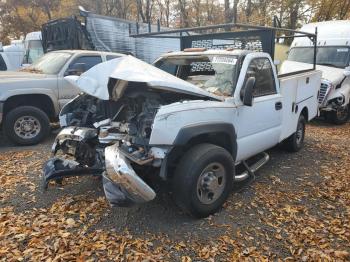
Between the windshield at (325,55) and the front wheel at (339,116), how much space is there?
4.43ft

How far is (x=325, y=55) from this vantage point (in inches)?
417

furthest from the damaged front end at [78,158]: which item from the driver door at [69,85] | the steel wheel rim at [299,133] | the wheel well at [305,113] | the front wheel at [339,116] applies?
the front wheel at [339,116]

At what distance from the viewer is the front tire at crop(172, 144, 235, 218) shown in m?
3.59

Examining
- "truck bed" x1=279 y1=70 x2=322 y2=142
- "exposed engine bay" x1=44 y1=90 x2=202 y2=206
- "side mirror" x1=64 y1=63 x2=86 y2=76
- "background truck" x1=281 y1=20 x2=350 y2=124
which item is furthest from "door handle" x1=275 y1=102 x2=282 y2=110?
"background truck" x1=281 y1=20 x2=350 y2=124

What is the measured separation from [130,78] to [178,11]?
33742 mm

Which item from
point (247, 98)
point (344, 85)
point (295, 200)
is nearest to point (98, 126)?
point (247, 98)

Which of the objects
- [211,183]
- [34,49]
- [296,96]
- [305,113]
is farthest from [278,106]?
[34,49]

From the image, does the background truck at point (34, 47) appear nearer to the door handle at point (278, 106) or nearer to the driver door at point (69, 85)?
the driver door at point (69, 85)

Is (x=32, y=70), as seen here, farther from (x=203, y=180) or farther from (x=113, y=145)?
(x=203, y=180)

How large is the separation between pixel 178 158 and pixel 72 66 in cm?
451

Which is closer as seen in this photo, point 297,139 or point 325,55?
point 297,139

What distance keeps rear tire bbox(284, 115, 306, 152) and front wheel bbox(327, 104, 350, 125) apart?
13.1ft

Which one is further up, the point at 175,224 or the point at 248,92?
the point at 248,92

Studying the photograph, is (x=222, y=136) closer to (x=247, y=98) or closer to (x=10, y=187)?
(x=247, y=98)
